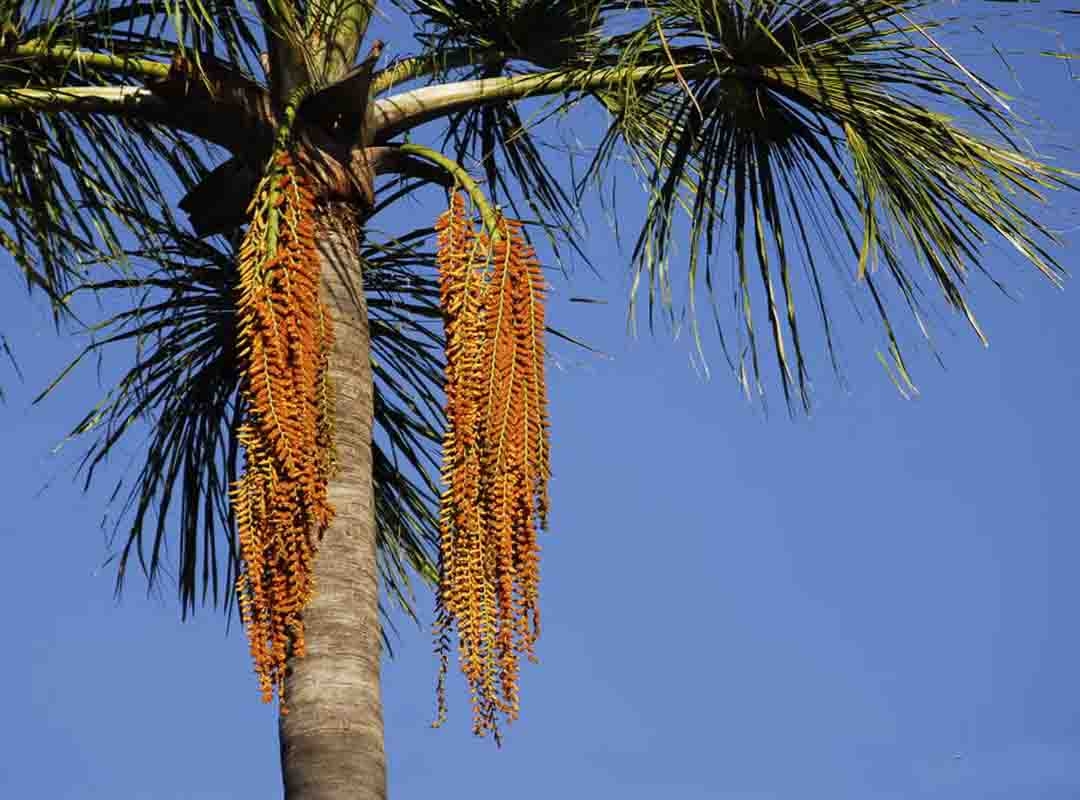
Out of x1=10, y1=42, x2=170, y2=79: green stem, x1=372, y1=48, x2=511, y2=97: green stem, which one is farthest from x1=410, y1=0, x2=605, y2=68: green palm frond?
x1=10, y1=42, x2=170, y2=79: green stem

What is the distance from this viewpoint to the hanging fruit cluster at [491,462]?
5.02 m

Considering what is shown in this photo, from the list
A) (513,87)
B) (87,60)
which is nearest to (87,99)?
(87,60)

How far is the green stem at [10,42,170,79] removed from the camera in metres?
5.67

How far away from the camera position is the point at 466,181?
5789mm

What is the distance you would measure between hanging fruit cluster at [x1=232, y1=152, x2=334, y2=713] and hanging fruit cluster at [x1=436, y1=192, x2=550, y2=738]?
1.42 ft

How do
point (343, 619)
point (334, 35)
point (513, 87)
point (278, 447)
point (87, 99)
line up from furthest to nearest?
point (513, 87), point (334, 35), point (87, 99), point (343, 619), point (278, 447)

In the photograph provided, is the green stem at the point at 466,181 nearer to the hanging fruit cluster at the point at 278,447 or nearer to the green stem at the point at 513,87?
the green stem at the point at 513,87

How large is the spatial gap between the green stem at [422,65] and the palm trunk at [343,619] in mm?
747

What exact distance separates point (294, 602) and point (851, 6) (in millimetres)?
3334

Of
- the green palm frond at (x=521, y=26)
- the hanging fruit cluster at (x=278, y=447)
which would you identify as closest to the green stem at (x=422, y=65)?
the green palm frond at (x=521, y=26)

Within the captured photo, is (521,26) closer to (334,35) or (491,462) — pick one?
(334,35)

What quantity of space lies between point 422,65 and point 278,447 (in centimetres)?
201

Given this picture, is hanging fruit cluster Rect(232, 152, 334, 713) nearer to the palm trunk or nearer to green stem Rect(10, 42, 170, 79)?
the palm trunk

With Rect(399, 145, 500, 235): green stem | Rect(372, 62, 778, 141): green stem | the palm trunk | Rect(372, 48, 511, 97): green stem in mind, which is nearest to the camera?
the palm trunk
